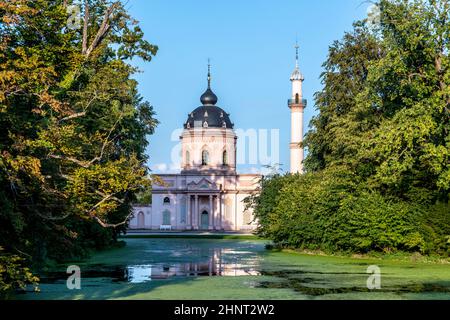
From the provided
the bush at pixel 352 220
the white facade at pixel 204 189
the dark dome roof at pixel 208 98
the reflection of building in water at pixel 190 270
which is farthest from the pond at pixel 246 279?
the dark dome roof at pixel 208 98

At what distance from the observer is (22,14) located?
1828cm

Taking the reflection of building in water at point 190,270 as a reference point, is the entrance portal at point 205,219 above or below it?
above

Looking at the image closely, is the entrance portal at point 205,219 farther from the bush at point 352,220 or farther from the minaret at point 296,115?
the bush at point 352,220

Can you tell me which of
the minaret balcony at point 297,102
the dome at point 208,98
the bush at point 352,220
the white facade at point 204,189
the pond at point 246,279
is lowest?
the pond at point 246,279

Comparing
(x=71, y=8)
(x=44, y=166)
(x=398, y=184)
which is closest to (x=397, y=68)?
(x=398, y=184)

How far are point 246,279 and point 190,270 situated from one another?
17.2ft

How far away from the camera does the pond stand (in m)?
21.9

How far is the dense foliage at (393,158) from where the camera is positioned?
112ft

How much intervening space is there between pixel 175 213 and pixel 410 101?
7051 cm

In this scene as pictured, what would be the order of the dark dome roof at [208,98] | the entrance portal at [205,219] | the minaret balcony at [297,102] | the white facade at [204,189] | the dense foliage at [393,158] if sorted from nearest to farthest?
the dense foliage at [393,158] < the minaret balcony at [297,102] < the white facade at [204,189] < the entrance portal at [205,219] < the dark dome roof at [208,98]

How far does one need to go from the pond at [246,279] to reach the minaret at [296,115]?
168 ft

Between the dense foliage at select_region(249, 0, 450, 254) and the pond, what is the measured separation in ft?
6.46

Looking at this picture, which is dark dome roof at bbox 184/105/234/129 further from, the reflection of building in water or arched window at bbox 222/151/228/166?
the reflection of building in water
